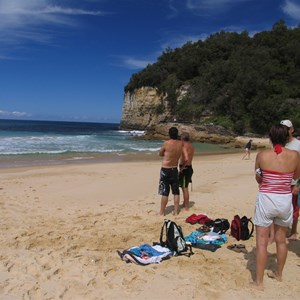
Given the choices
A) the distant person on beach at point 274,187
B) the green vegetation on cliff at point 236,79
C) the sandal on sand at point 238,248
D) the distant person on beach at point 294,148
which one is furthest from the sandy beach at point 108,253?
the green vegetation on cliff at point 236,79

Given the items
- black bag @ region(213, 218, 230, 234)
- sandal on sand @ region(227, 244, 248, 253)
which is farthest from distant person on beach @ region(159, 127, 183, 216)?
sandal on sand @ region(227, 244, 248, 253)

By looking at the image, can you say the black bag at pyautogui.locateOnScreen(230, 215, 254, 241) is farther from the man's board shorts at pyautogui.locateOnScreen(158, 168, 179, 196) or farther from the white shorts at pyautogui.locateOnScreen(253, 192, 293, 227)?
the white shorts at pyautogui.locateOnScreen(253, 192, 293, 227)

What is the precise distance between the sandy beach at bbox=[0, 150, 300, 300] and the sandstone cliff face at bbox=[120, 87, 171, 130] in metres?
49.4

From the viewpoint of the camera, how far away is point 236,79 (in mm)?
48875

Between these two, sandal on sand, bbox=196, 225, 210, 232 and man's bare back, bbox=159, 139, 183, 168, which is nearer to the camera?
sandal on sand, bbox=196, 225, 210, 232

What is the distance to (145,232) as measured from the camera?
218 inches

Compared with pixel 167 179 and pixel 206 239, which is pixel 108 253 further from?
pixel 167 179

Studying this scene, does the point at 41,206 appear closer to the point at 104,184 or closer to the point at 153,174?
the point at 104,184

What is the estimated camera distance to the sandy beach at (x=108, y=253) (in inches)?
140

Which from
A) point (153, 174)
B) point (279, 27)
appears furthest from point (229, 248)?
point (279, 27)

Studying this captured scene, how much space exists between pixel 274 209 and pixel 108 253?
7.72 feet

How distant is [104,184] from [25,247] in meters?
5.95

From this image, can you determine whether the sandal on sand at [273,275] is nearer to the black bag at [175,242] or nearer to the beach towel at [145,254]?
the black bag at [175,242]

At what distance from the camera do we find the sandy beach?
3.55 metres
